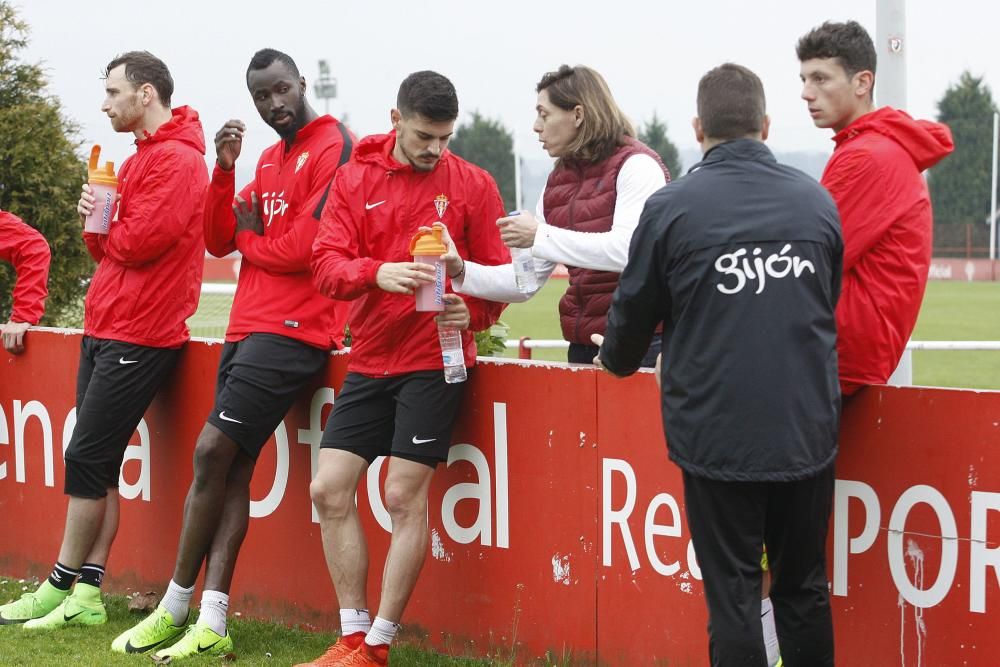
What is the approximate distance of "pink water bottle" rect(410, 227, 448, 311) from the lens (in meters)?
4.41

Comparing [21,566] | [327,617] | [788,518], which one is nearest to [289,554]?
[327,617]

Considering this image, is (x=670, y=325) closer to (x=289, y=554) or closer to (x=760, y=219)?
(x=760, y=219)

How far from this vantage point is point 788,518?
360 centimetres

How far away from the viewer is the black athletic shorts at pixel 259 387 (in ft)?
17.0

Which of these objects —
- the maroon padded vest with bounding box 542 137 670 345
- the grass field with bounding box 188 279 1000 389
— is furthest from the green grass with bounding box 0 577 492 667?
the grass field with bounding box 188 279 1000 389

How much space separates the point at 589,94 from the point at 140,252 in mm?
1980

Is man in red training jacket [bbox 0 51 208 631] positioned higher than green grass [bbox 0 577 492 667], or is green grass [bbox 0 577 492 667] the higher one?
man in red training jacket [bbox 0 51 208 631]

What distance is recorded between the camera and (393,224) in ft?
15.7

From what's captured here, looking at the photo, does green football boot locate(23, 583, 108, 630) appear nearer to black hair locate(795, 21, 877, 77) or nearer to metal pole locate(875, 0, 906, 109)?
black hair locate(795, 21, 877, 77)

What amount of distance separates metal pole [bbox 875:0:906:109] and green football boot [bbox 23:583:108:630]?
389 cm

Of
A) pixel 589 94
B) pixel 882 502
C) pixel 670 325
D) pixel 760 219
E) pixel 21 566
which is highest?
pixel 589 94

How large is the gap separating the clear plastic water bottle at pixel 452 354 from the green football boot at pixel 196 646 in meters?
1.45

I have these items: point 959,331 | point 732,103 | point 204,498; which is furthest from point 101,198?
point 959,331

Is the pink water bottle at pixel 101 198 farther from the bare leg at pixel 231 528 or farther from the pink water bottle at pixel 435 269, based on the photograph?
the pink water bottle at pixel 435 269
